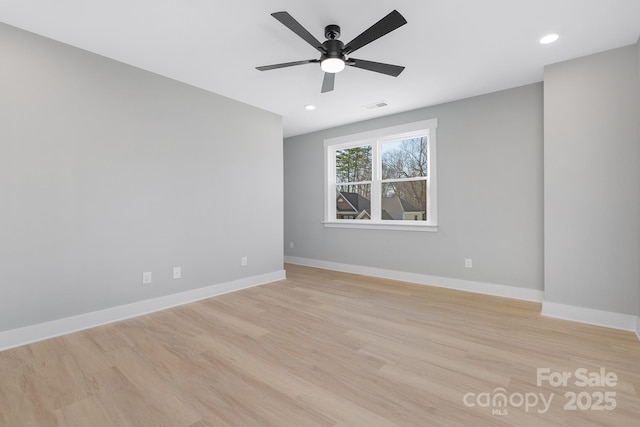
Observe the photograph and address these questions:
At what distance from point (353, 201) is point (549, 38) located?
332cm

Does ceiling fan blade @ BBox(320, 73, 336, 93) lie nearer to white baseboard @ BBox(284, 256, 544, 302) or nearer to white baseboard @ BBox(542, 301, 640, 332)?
white baseboard @ BBox(284, 256, 544, 302)

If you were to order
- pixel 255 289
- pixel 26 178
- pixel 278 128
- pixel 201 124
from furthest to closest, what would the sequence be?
1. pixel 278 128
2. pixel 255 289
3. pixel 201 124
4. pixel 26 178

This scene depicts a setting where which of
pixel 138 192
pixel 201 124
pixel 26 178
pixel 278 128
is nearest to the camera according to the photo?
pixel 26 178

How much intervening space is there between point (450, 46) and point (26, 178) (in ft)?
12.5

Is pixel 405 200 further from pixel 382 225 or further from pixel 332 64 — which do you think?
pixel 332 64

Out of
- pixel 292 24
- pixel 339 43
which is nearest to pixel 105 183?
pixel 292 24

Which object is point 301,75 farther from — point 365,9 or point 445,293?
point 445,293

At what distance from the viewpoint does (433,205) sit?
419cm

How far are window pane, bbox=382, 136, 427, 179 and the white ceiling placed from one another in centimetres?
102

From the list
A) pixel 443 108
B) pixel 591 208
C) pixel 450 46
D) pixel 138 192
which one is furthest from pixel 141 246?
pixel 591 208

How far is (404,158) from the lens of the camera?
4566mm

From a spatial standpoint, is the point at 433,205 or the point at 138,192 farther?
the point at 433,205

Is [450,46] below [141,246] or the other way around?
the other way around

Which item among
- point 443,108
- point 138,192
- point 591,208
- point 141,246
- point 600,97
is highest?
point 443,108
